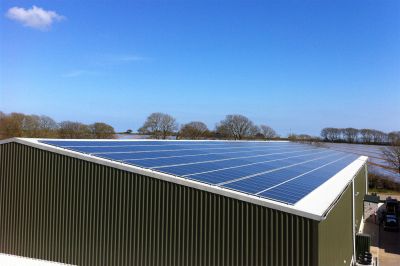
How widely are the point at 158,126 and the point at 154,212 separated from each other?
77447mm

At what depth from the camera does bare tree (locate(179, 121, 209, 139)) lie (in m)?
92.2

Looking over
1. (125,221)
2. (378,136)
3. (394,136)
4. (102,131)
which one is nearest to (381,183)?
(394,136)

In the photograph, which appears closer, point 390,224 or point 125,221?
point 125,221

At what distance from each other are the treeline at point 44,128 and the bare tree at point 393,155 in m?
64.7

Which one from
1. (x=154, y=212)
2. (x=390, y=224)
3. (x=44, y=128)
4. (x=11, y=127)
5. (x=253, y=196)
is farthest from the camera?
(x=44, y=128)

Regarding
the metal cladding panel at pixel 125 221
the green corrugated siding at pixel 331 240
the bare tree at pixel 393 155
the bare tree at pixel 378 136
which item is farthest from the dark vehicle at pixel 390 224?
the bare tree at pixel 378 136

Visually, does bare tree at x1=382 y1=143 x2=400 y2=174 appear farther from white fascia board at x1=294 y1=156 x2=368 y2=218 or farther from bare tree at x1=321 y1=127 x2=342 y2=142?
white fascia board at x1=294 y1=156 x2=368 y2=218

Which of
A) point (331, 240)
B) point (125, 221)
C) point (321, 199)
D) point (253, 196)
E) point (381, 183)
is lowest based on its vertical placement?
point (381, 183)

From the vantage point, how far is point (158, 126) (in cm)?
8988

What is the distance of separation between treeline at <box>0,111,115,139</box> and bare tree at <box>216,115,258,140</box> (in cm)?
3374

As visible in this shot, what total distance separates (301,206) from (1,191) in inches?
580

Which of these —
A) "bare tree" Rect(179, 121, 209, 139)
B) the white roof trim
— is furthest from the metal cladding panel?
"bare tree" Rect(179, 121, 209, 139)

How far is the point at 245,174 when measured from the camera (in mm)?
16250

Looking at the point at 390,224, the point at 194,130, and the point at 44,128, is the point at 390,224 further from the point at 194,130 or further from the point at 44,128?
the point at 44,128
